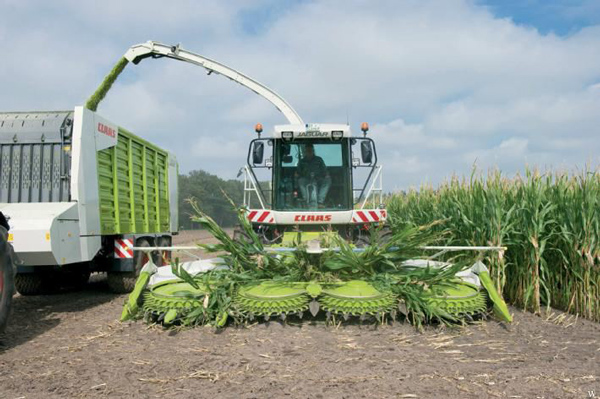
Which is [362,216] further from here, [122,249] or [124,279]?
[124,279]

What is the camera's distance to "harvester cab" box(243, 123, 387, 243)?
7.52 meters

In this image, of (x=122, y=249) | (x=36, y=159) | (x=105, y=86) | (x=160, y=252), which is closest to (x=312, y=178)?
(x=122, y=249)

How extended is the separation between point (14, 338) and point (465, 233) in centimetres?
576

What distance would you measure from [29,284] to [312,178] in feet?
16.2

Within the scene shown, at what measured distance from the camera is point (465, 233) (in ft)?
23.8

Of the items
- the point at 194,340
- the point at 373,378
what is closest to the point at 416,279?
the point at 373,378

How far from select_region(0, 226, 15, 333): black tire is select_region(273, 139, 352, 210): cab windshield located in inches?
150

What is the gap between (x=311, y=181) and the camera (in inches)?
304

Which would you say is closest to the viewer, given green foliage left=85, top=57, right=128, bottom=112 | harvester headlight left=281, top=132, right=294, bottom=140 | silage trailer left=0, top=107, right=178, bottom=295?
silage trailer left=0, top=107, right=178, bottom=295

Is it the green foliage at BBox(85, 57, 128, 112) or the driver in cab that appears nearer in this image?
the driver in cab

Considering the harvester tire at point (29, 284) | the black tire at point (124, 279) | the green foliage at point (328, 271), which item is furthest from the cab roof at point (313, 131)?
the harvester tire at point (29, 284)

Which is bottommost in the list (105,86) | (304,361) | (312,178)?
(304,361)

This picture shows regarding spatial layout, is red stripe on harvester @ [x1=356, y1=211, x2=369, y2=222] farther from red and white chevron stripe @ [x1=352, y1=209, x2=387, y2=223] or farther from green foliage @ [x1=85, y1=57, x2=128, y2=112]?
green foliage @ [x1=85, y1=57, x2=128, y2=112]

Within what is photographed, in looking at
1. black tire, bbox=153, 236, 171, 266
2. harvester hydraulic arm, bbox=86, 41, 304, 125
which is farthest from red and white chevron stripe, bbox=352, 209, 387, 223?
harvester hydraulic arm, bbox=86, 41, 304, 125
